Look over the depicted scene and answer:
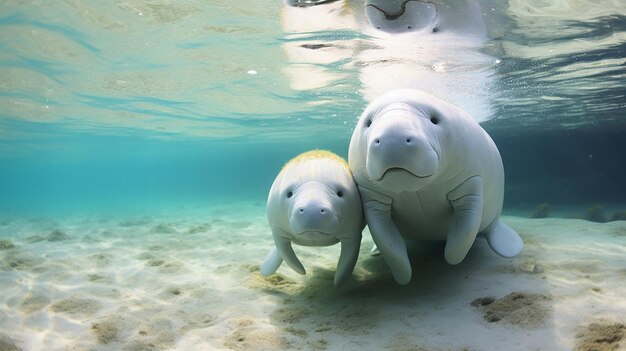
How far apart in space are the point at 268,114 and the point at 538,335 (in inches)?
708

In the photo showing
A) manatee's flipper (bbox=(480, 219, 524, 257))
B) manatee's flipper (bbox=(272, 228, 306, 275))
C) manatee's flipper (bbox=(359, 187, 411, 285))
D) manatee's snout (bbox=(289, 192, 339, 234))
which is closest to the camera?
manatee's snout (bbox=(289, 192, 339, 234))

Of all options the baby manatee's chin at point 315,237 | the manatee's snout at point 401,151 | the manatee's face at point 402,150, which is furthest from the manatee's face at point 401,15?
the manatee's snout at point 401,151

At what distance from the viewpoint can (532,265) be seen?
4.32 meters

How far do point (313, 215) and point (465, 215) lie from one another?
1431 mm

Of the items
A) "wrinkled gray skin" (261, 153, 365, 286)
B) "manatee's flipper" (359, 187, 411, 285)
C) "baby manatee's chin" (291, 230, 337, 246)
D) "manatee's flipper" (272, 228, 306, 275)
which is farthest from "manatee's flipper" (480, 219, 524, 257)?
"manatee's flipper" (272, 228, 306, 275)

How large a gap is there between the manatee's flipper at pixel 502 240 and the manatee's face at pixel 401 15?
3.77 metres

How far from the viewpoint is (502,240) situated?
4785 millimetres

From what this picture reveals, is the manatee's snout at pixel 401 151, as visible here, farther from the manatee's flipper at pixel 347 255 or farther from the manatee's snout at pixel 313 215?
the manatee's flipper at pixel 347 255

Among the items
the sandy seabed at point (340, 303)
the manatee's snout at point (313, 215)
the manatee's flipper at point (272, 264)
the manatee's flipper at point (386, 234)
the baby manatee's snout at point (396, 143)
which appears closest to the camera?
the baby manatee's snout at point (396, 143)

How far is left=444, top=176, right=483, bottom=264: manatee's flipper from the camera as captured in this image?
3.61m

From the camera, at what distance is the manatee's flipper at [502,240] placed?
14.9 ft

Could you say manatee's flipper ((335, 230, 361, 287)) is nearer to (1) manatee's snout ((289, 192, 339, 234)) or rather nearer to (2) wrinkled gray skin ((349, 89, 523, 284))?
(2) wrinkled gray skin ((349, 89, 523, 284))

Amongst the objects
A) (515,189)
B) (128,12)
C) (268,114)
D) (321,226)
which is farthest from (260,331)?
(515,189)

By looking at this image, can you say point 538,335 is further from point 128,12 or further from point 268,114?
point 268,114
